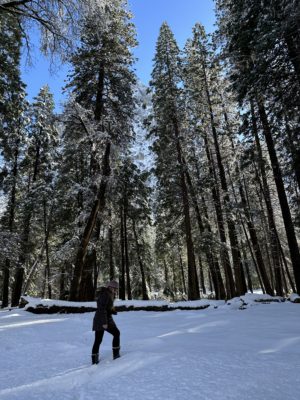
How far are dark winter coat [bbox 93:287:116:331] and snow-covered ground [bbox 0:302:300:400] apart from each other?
2.35 ft

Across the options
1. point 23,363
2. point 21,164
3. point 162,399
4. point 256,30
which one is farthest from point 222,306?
point 21,164

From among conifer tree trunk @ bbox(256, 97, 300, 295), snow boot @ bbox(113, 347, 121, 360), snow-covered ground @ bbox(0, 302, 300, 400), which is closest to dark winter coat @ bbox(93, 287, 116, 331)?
snow boot @ bbox(113, 347, 121, 360)

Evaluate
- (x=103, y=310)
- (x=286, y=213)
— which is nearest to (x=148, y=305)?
(x=286, y=213)

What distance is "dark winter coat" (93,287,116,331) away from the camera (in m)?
6.12

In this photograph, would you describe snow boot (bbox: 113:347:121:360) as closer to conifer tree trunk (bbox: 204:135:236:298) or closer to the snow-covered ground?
the snow-covered ground

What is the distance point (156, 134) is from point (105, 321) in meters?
16.4

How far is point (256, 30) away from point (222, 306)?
12240 millimetres

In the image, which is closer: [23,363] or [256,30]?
[23,363]

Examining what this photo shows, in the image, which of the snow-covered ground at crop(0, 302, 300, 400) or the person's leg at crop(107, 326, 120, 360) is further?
the person's leg at crop(107, 326, 120, 360)

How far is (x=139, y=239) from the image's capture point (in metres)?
28.6

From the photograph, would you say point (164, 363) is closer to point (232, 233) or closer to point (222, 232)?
point (232, 233)

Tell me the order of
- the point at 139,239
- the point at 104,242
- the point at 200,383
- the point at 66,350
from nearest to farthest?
1. the point at 200,383
2. the point at 66,350
3. the point at 104,242
4. the point at 139,239

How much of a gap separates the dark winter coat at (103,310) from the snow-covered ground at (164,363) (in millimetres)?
715

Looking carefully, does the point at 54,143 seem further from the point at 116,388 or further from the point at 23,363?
the point at 116,388
